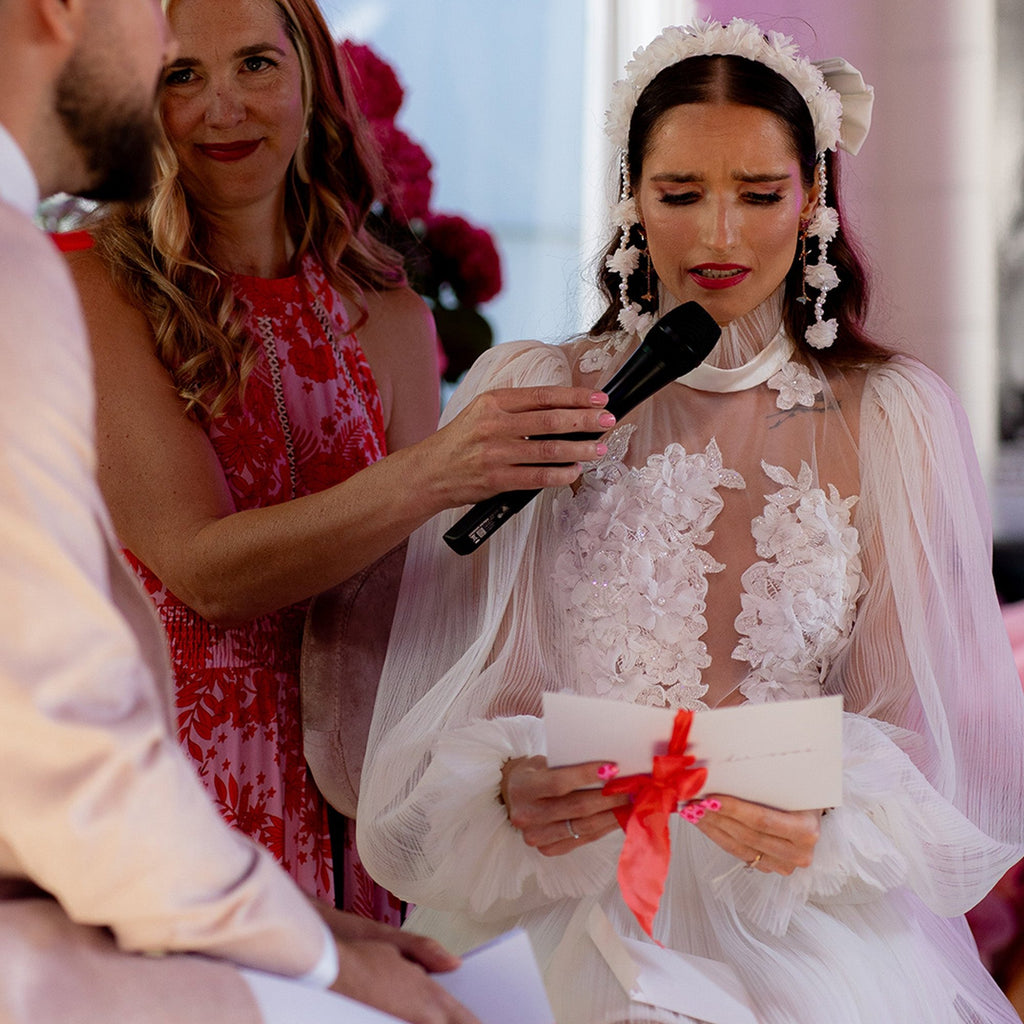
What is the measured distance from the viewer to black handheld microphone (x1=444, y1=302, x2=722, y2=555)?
5.00 ft

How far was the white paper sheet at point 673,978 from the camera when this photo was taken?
4.74 feet

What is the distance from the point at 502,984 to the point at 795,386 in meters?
0.97

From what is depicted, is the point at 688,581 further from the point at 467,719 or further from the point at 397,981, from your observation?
the point at 397,981

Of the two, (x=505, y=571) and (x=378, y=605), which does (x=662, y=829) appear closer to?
(x=505, y=571)

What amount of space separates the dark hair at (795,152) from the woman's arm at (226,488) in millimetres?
425

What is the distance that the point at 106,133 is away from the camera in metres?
1.02

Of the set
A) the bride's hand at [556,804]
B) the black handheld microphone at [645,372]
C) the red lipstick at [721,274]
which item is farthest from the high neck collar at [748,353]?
the bride's hand at [556,804]

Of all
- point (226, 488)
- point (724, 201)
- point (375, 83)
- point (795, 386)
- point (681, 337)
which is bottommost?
point (226, 488)

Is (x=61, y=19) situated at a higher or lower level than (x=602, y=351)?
higher

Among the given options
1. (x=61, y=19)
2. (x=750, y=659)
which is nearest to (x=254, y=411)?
(x=750, y=659)

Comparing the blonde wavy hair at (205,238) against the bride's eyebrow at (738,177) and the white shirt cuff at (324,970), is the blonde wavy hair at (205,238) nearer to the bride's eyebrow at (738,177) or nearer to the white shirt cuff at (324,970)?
the bride's eyebrow at (738,177)

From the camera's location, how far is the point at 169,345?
184cm

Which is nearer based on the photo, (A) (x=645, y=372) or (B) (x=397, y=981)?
(B) (x=397, y=981)

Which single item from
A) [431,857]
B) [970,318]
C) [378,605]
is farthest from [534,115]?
[431,857]
